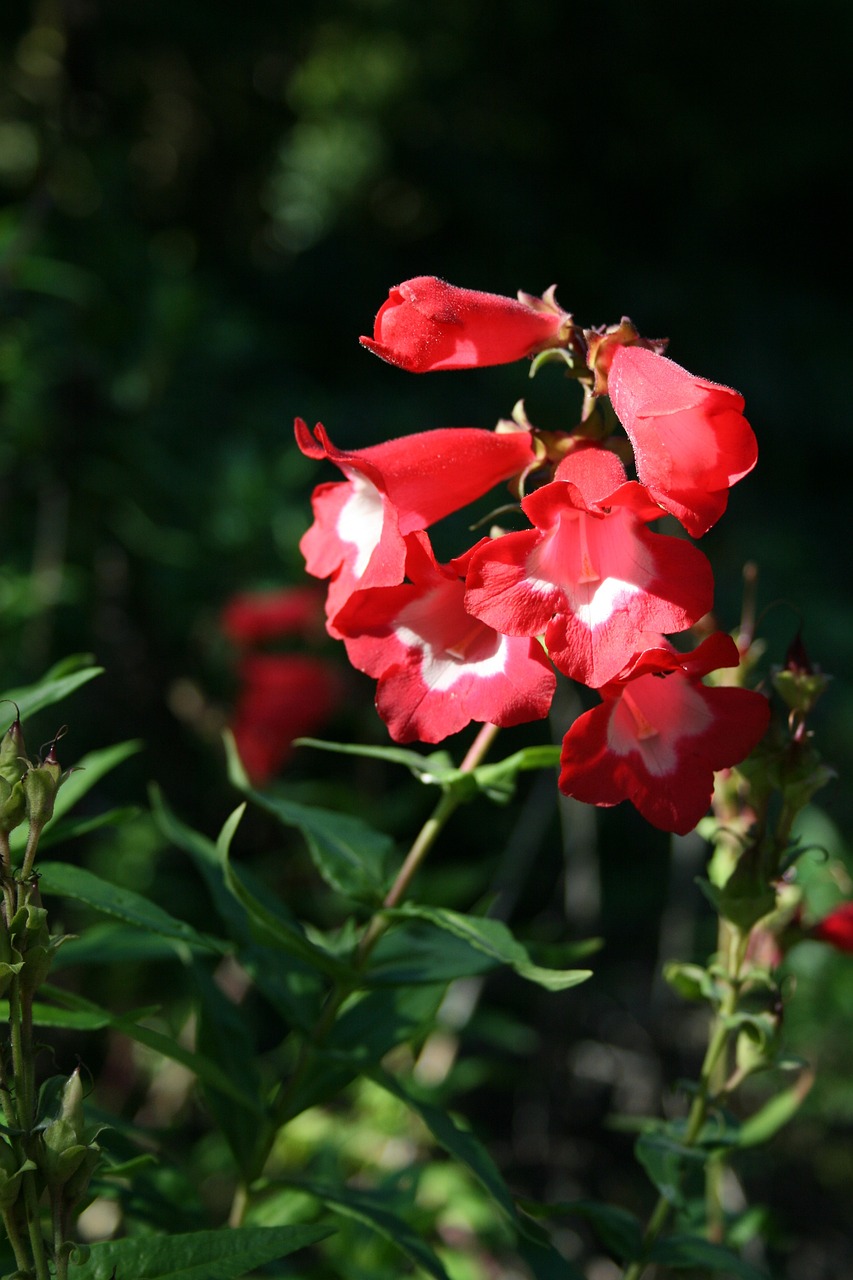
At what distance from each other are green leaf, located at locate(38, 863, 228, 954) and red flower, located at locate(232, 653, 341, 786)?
1.49 meters

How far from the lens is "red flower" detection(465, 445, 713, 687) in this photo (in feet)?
2.52

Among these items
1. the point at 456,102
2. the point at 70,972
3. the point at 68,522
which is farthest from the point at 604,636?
the point at 456,102

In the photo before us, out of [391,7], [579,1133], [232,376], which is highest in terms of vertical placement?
[391,7]

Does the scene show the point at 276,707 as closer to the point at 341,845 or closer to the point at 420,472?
the point at 341,845

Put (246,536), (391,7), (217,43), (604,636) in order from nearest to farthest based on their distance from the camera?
(604,636), (246,536), (217,43), (391,7)

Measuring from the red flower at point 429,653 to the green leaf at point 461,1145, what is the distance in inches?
12.0

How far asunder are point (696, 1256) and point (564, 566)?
640mm

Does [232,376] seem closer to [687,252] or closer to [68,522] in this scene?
[68,522]

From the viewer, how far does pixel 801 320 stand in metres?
4.95

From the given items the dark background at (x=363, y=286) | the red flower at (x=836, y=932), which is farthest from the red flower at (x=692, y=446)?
the dark background at (x=363, y=286)

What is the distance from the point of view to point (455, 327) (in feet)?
2.86

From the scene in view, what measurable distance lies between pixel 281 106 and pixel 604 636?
5.46 metres

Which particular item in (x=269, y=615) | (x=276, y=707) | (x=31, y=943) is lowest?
(x=276, y=707)

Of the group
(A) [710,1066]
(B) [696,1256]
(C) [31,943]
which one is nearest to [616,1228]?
(B) [696,1256]
